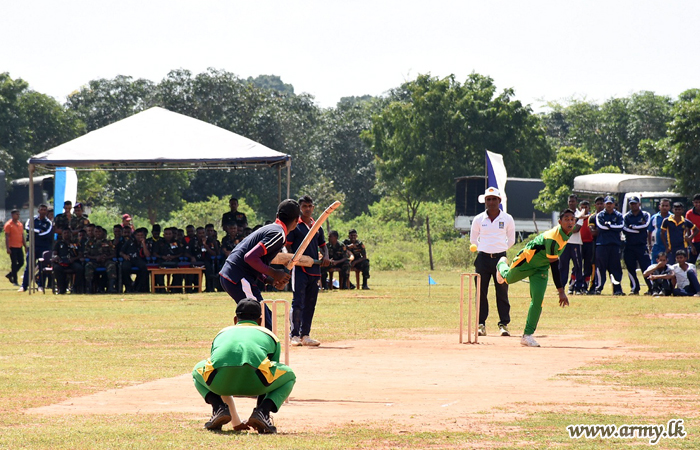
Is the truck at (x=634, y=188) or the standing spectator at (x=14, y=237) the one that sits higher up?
the truck at (x=634, y=188)

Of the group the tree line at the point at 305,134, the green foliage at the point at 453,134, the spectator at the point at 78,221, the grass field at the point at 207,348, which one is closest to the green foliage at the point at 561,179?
the tree line at the point at 305,134

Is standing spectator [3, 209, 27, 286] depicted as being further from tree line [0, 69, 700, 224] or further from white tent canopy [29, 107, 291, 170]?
tree line [0, 69, 700, 224]

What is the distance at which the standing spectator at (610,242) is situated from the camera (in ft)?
81.5

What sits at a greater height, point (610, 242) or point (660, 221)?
point (660, 221)

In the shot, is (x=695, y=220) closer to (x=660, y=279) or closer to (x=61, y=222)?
(x=660, y=279)

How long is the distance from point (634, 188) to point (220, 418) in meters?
38.3

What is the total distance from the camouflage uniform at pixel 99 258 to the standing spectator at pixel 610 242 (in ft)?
38.7

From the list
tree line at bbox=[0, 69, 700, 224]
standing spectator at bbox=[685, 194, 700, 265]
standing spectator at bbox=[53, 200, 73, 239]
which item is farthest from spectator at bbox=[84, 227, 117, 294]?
tree line at bbox=[0, 69, 700, 224]

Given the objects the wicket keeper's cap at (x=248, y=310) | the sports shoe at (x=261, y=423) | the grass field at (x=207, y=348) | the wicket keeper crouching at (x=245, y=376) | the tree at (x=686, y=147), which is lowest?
the grass field at (x=207, y=348)

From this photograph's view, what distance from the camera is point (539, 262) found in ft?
47.0

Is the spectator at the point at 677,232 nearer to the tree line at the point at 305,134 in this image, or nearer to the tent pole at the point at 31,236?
the tent pole at the point at 31,236

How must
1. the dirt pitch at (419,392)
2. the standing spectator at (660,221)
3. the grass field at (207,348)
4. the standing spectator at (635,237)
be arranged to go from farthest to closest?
the standing spectator at (660,221) < the standing spectator at (635,237) < the dirt pitch at (419,392) < the grass field at (207,348)

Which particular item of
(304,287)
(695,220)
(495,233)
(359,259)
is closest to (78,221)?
(359,259)

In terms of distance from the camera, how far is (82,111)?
77688 millimetres
